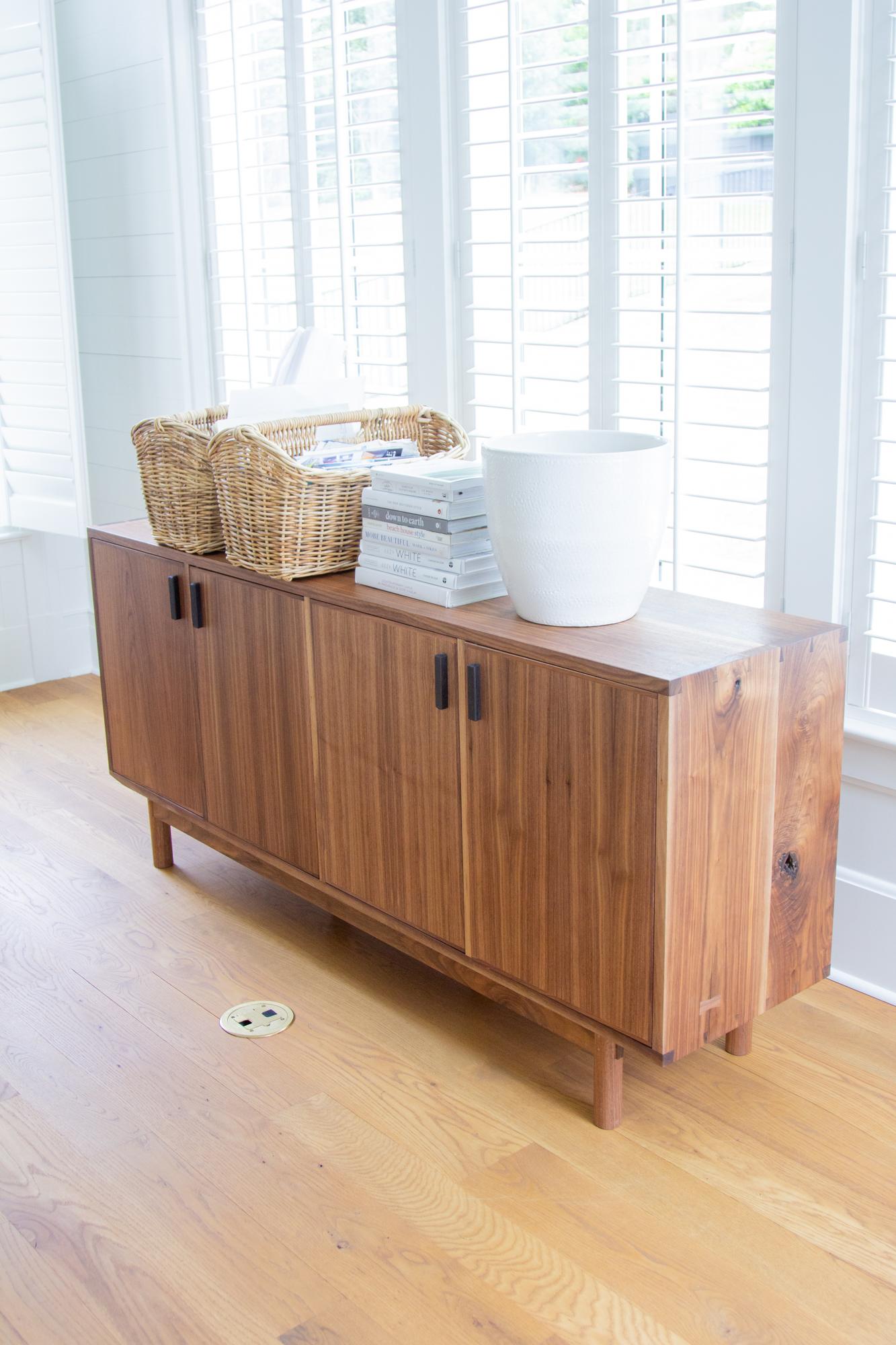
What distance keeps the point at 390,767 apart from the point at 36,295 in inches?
87.9

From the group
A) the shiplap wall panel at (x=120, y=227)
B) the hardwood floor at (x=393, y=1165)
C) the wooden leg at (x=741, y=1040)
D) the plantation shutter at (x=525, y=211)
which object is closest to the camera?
the hardwood floor at (x=393, y=1165)

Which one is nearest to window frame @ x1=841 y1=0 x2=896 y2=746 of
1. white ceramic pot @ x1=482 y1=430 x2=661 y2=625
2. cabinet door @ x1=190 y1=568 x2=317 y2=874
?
white ceramic pot @ x1=482 y1=430 x2=661 y2=625

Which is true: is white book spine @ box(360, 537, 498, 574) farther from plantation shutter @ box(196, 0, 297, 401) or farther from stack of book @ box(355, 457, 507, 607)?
plantation shutter @ box(196, 0, 297, 401)

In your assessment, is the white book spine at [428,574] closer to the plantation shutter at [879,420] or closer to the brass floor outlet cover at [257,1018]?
the plantation shutter at [879,420]

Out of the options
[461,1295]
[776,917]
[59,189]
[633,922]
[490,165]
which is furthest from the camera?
[59,189]

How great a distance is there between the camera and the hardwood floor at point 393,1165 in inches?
62.6

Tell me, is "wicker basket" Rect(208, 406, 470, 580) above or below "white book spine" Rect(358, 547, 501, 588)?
above

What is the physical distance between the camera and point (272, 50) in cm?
304

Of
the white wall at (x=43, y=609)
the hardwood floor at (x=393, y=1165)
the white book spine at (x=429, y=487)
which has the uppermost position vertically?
the white book spine at (x=429, y=487)

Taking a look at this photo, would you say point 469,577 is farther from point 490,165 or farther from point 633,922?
point 490,165

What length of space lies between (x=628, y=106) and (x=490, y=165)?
15.5 inches

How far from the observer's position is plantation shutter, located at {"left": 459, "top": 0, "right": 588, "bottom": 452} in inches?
95.3

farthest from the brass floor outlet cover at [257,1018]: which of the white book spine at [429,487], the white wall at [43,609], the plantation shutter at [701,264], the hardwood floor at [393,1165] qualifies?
the white wall at [43,609]

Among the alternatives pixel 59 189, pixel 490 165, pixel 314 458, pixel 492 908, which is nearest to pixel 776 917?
pixel 492 908
